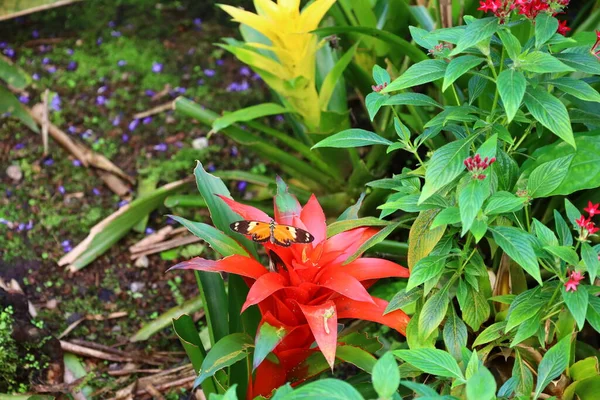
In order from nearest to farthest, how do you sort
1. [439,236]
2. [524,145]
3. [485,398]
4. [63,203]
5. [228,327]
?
[485,398] → [439,236] → [228,327] → [524,145] → [63,203]

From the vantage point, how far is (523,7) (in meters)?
1.32

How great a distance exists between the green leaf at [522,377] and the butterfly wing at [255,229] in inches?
25.4

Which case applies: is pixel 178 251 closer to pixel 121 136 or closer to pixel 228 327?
pixel 121 136

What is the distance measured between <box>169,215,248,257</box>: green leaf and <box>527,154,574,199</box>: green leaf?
2.23 feet

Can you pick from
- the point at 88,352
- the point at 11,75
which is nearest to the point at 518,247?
the point at 88,352

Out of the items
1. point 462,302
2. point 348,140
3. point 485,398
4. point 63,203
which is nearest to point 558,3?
point 348,140

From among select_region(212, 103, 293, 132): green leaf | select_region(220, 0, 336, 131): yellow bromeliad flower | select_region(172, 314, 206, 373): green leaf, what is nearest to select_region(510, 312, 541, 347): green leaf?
select_region(172, 314, 206, 373): green leaf

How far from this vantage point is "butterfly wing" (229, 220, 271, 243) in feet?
4.79

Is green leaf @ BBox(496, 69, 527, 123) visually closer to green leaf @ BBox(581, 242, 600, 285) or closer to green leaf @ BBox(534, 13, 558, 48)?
green leaf @ BBox(534, 13, 558, 48)

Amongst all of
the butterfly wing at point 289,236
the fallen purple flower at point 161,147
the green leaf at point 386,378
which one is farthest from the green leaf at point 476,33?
the fallen purple flower at point 161,147

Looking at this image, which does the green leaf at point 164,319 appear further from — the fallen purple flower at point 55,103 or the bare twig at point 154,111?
the fallen purple flower at point 55,103

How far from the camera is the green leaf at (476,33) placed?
1264mm

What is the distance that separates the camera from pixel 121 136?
294cm

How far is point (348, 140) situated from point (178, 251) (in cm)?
120
